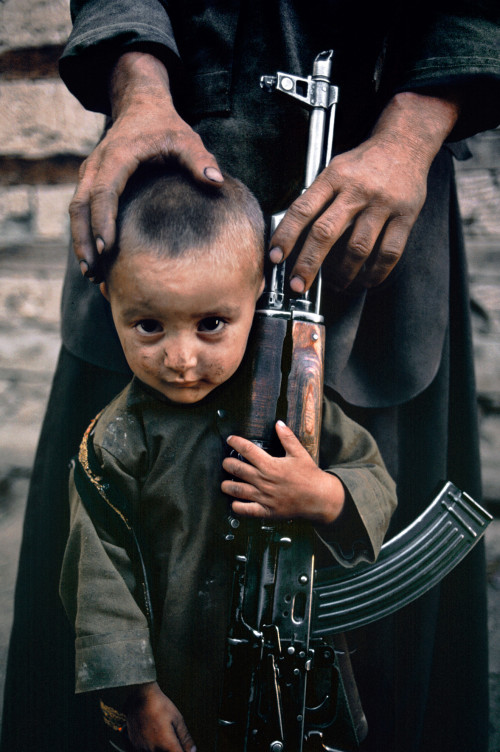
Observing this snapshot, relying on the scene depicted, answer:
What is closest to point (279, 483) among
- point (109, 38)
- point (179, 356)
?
point (179, 356)

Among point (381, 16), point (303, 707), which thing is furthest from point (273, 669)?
point (381, 16)

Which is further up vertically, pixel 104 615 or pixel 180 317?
pixel 180 317

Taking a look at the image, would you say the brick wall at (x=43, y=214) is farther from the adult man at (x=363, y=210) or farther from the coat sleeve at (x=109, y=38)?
the coat sleeve at (x=109, y=38)

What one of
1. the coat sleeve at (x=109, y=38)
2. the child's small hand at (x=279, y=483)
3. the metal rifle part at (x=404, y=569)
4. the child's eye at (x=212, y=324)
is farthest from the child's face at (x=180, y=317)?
the metal rifle part at (x=404, y=569)

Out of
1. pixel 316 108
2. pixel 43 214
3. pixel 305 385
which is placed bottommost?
pixel 305 385

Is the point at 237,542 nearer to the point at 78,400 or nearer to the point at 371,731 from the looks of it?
the point at 78,400

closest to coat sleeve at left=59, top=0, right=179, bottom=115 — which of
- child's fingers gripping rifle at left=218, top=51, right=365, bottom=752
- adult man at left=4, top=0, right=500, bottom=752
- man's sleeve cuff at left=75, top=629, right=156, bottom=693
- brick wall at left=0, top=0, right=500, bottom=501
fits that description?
adult man at left=4, top=0, right=500, bottom=752

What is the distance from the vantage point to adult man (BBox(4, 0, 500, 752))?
0.76 m

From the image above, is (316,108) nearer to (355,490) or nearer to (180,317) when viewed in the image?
(180,317)

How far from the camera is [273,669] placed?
74cm

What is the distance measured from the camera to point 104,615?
2.45 ft

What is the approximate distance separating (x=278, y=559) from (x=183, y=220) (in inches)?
18.3

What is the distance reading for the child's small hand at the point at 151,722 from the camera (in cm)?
75

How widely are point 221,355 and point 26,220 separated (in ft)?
4.56
